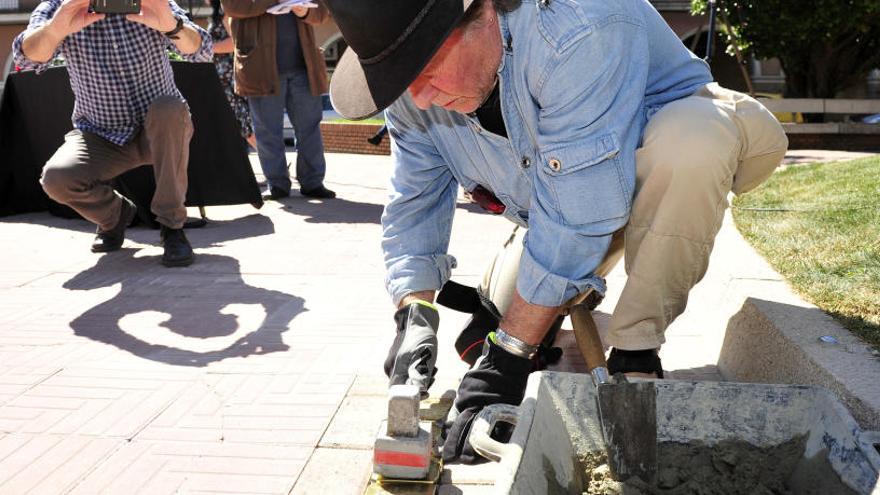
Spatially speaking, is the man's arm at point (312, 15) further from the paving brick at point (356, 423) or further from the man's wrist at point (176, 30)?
the paving brick at point (356, 423)

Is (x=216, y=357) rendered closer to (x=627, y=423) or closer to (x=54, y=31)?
(x=627, y=423)

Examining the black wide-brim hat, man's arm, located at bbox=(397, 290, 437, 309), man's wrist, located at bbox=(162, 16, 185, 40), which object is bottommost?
man's arm, located at bbox=(397, 290, 437, 309)

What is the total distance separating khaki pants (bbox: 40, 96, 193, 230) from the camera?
4508 mm

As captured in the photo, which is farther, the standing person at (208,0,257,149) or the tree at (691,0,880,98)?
Result: the tree at (691,0,880,98)

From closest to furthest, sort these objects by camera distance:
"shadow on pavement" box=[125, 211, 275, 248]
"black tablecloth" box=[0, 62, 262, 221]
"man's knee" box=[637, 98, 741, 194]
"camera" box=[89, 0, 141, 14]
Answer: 1. "man's knee" box=[637, 98, 741, 194]
2. "camera" box=[89, 0, 141, 14]
3. "shadow on pavement" box=[125, 211, 275, 248]
4. "black tablecloth" box=[0, 62, 262, 221]

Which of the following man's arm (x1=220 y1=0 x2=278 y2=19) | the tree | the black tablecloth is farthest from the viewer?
the tree

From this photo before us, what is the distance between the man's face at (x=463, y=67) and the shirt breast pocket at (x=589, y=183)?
0.26 metres

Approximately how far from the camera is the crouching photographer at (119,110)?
4484 mm

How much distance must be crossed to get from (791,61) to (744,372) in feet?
41.4

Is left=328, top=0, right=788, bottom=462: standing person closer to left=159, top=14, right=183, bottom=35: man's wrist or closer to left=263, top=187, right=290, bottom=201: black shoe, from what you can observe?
left=159, top=14, right=183, bottom=35: man's wrist

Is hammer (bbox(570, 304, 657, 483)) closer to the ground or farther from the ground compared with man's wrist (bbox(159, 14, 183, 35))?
closer to the ground

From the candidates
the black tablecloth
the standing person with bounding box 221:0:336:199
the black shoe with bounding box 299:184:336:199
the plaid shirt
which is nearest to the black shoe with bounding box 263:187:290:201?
the standing person with bounding box 221:0:336:199

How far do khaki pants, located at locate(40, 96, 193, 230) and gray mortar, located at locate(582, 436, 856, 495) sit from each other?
336 centimetres

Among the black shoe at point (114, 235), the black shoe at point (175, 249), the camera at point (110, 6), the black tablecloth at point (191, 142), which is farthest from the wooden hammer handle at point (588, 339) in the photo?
the black tablecloth at point (191, 142)
